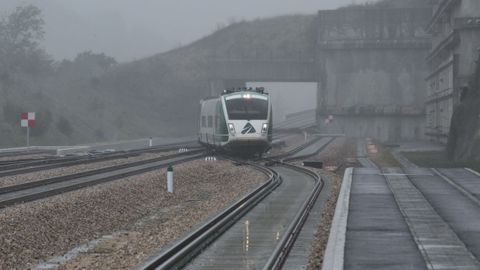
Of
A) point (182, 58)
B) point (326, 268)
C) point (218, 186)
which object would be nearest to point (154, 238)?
point (326, 268)

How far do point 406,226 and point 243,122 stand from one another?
22.2m

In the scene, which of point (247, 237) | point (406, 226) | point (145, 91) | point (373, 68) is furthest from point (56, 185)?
point (145, 91)

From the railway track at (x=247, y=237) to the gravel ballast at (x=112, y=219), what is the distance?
652 millimetres

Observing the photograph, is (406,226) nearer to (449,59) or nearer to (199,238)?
(199,238)

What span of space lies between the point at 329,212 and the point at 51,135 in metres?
44.2

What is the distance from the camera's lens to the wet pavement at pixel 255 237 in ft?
39.9

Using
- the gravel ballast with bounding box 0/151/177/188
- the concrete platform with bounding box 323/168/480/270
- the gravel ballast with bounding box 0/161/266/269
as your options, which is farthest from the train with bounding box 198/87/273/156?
the concrete platform with bounding box 323/168/480/270

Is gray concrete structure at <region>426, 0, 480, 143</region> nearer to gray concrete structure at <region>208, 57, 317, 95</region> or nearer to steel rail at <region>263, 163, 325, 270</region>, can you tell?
gray concrete structure at <region>208, 57, 317, 95</region>

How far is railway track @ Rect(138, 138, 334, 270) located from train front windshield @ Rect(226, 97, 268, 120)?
570 inches

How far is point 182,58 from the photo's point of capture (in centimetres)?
11144

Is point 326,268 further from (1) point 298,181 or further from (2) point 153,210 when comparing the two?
(1) point 298,181

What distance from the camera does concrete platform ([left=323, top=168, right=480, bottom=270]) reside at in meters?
11.3

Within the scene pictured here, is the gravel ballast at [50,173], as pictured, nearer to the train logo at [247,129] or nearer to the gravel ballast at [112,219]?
the gravel ballast at [112,219]

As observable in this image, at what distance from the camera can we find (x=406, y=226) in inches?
593
